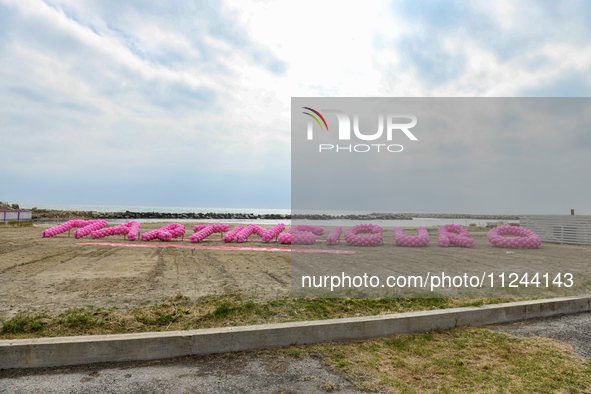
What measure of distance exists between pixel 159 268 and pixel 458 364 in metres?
7.22

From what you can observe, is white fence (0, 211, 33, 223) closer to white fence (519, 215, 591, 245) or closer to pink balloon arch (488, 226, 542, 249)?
pink balloon arch (488, 226, 542, 249)

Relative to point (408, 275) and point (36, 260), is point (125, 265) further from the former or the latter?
point (408, 275)

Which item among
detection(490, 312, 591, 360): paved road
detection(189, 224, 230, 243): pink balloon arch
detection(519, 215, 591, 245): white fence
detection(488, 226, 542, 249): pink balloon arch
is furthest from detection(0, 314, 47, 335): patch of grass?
detection(519, 215, 591, 245): white fence

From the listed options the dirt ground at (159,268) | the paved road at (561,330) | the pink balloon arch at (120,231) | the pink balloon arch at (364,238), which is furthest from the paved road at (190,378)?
the pink balloon arch at (120,231)

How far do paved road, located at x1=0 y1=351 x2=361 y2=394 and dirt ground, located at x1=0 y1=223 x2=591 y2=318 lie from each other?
1.77 meters

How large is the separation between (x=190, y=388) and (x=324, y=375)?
1375mm

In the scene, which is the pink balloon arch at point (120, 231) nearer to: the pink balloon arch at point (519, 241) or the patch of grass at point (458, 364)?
the patch of grass at point (458, 364)

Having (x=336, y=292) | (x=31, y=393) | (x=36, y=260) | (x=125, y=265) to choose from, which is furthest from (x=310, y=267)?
(x=36, y=260)

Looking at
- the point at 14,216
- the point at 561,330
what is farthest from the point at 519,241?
the point at 14,216

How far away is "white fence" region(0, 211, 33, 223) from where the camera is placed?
25781 mm

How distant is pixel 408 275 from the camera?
8.28m

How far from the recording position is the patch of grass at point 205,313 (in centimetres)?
434

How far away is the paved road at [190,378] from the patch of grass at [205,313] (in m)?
0.73

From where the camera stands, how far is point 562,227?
16719 millimetres
